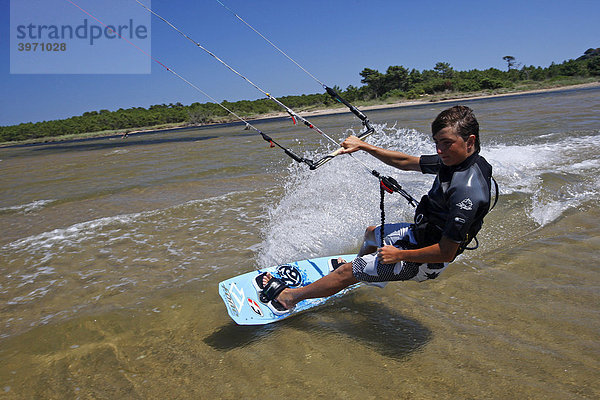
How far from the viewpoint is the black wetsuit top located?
2.66m

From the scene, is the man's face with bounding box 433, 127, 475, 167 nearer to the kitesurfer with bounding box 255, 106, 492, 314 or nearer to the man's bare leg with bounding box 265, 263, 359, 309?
the kitesurfer with bounding box 255, 106, 492, 314

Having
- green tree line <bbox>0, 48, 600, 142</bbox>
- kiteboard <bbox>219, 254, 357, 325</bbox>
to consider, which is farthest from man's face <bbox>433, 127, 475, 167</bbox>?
green tree line <bbox>0, 48, 600, 142</bbox>

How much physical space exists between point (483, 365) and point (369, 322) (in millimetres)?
1041

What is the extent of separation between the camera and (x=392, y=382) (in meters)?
2.84

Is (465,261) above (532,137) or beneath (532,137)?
beneath

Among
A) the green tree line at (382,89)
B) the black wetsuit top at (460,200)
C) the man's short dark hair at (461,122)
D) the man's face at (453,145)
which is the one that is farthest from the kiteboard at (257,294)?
the green tree line at (382,89)

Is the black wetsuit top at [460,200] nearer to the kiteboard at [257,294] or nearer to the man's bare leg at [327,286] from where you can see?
the man's bare leg at [327,286]

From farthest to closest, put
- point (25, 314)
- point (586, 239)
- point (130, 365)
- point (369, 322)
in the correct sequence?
point (586, 239) → point (25, 314) → point (369, 322) → point (130, 365)

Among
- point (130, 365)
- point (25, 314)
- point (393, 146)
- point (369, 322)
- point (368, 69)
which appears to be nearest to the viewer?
point (130, 365)

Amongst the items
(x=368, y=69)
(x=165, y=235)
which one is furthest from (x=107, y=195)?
(x=368, y=69)

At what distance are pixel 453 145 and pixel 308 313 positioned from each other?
2.18 m

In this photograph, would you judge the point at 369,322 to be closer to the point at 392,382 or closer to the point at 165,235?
the point at 392,382

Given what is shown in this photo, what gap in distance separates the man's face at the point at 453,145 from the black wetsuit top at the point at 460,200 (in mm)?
50

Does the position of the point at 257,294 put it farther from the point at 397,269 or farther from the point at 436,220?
the point at 436,220
